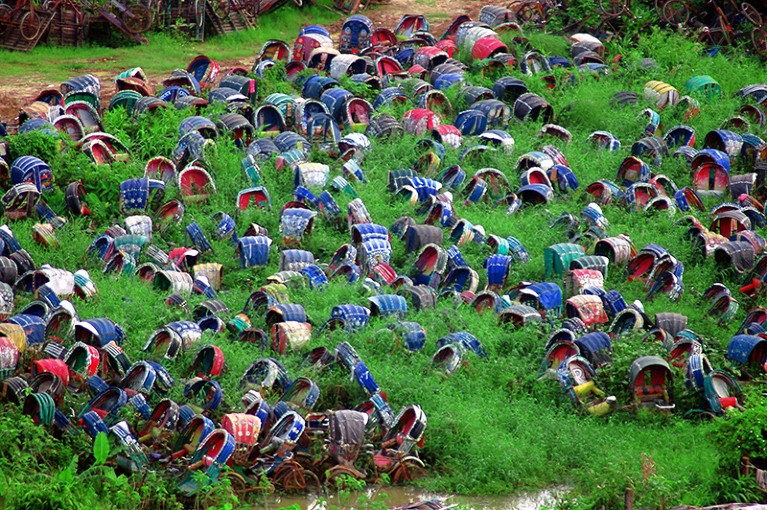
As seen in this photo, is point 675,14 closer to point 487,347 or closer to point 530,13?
point 530,13

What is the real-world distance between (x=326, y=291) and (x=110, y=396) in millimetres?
2377

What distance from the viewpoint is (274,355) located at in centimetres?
887

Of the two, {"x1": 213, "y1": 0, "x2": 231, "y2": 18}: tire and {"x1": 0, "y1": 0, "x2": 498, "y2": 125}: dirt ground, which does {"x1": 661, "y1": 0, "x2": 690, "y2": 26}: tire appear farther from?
{"x1": 213, "y1": 0, "x2": 231, "y2": 18}: tire

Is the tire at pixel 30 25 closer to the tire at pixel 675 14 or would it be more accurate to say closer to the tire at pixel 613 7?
the tire at pixel 613 7

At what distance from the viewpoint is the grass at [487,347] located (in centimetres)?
755

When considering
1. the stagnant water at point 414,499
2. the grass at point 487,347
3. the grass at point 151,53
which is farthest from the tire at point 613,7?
the stagnant water at point 414,499

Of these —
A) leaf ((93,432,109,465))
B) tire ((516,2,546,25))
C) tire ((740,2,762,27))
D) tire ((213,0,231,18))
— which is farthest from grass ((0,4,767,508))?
tire ((516,2,546,25))

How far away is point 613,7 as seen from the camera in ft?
53.1

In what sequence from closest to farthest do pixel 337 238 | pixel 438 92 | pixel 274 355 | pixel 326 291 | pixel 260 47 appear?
pixel 274 355 → pixel 326 291 → pixel 337 238 → pixel 438 92 → pixel 260 47

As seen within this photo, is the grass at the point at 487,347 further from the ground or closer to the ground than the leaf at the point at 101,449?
closer to the ground

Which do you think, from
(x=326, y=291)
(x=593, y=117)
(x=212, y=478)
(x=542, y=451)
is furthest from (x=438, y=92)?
(x=212, y=478)

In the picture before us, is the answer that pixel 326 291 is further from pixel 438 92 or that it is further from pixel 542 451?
pixel 438 92

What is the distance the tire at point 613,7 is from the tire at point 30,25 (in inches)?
298

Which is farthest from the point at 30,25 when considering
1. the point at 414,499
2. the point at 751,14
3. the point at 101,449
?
the point at 414,499
